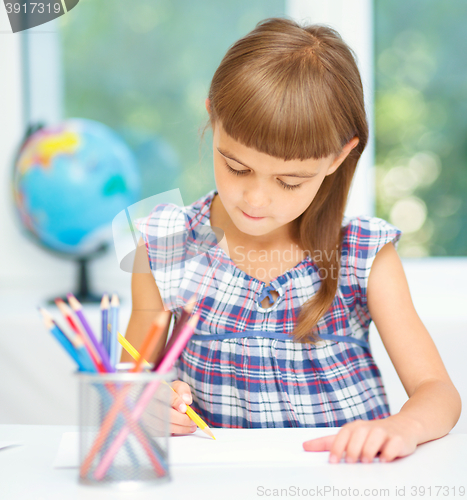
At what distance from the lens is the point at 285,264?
0.77 meters

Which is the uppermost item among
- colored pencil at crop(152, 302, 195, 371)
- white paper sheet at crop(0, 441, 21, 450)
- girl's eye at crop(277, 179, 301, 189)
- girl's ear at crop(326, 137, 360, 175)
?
girl's ear at crop(326, 137, 360, 175)

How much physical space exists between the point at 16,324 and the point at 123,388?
2.96 ft

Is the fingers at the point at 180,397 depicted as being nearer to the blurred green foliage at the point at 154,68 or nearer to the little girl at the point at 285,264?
the little girl at the point at 285,264

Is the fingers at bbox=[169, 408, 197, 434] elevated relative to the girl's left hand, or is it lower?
lower

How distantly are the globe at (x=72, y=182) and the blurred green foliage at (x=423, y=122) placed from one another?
2.17ft

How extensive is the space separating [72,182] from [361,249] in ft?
2.21

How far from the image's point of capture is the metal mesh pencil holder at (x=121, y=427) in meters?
0.33

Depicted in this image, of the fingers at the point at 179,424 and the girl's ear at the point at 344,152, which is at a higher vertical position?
the girl's ear at the point at 344,152

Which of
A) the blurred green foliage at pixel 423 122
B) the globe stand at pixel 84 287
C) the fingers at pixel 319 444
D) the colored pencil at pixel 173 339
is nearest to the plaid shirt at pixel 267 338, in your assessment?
the fingers at pixel 319 444

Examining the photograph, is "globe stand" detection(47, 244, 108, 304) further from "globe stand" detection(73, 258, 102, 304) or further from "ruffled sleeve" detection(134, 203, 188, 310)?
"ruffled sleeve" detection(134, 203, 188, 310)

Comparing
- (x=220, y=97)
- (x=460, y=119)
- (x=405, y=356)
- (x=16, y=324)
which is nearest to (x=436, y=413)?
(x=405, y=356)

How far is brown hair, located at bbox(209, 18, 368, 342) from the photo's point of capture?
559 mm

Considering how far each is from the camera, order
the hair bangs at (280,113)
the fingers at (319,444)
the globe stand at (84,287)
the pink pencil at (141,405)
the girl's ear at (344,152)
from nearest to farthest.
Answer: the pink pencil at (141,405)
the fingers at (319,444)
the hair bangs at (280,113)
the girl's ear at (344,152)
the globe stand at (84,287)

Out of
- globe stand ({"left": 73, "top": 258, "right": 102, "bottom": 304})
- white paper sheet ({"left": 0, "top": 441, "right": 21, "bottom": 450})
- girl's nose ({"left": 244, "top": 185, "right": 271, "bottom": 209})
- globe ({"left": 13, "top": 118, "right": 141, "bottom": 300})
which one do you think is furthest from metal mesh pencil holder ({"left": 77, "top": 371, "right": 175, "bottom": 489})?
globe stand ({"left": 73, "top": 258, "right": 102, "bottom": 304})
